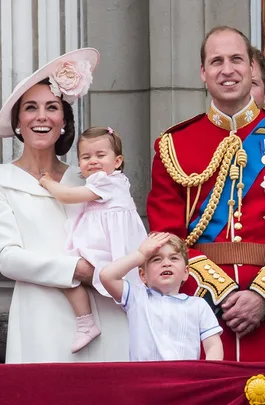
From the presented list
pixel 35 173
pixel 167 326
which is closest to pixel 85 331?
pixel 167 326

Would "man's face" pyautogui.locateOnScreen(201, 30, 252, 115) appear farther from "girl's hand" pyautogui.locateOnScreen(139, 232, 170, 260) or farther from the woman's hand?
the woman's hand

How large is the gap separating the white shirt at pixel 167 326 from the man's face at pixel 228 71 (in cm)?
83

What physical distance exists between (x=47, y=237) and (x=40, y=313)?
0.30 m

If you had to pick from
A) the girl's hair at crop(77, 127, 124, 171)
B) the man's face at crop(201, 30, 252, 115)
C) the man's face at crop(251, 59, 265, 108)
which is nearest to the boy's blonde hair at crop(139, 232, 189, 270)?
the girl's hair at crop(77, 127, 124, 171)

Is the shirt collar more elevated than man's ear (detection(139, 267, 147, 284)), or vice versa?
man's ear (detection(139, 267, 147, 284))

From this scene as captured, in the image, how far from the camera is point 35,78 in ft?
22.2

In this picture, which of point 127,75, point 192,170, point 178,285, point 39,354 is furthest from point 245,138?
point 127,75

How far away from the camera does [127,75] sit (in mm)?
8422

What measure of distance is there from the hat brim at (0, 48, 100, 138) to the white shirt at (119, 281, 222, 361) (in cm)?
95

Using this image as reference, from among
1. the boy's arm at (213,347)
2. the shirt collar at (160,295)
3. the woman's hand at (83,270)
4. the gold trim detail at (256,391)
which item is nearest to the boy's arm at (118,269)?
the shirt collar at (160,295)

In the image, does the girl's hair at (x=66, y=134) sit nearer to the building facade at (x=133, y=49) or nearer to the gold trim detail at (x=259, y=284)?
the gold trim detail at (x=259, y=284)

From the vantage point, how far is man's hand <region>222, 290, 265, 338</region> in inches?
253

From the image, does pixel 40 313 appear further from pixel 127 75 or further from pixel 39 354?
pixel 127 75

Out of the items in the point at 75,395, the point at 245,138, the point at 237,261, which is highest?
the point at 245,138
